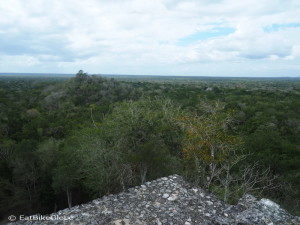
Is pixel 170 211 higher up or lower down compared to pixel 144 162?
lower down

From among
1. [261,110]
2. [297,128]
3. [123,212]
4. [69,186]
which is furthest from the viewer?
[261,110]

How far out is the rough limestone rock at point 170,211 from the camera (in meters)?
4.21

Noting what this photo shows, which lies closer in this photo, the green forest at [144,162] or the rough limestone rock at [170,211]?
the rough limestone rock at [170,211]

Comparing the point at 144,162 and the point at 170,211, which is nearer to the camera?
the point at 170,211

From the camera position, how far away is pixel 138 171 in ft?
26.5

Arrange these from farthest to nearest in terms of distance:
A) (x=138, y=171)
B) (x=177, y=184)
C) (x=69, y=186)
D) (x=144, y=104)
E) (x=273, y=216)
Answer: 1. (x=144, y=104)
2. (x=69, y=186)
3. (x=138, y=171)
4. (x=177, y=184)
5. (x=273, y=216)

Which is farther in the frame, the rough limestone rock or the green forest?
the green forest

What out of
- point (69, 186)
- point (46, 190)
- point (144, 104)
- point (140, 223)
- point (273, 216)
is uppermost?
point (144, 104)

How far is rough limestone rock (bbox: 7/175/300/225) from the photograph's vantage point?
421 cm

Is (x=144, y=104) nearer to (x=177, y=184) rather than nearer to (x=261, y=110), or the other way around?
(x=177, y=184)

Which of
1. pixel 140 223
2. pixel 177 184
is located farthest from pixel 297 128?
pixel 140 223

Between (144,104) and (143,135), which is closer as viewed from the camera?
(143,135)

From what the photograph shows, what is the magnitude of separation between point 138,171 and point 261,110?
25.9 meters

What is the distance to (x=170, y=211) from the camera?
475 cm
